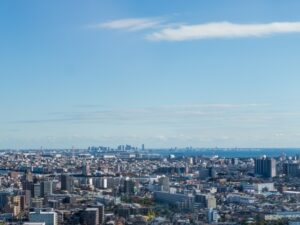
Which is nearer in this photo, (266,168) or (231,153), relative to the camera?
(266,168)

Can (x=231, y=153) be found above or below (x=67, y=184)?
above

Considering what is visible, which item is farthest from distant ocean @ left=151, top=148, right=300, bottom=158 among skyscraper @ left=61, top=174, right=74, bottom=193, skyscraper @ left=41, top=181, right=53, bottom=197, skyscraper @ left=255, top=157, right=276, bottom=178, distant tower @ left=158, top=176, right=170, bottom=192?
skyscraper @ left=41, top=181, right=53, bottom=197

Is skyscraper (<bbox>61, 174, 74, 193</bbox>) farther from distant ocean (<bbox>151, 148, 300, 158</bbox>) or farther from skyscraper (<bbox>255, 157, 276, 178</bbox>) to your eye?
distant ocean (<bbox>151, 148, 300, 158</bbox>)

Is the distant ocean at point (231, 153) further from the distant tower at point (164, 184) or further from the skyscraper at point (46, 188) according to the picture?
the skyscraper at point (46, 188)

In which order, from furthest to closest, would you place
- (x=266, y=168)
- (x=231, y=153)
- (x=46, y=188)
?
(x=231, y=153)
(x=266, y=168)
(x=46, y=188)

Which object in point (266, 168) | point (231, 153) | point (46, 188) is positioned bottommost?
point (46, 188)

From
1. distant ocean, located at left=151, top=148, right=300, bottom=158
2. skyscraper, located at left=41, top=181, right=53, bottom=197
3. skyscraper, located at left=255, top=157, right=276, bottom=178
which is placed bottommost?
skyscraper, located at left=41, top=181, right=53, bottom=197

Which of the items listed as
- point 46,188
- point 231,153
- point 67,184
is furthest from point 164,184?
point 231,153

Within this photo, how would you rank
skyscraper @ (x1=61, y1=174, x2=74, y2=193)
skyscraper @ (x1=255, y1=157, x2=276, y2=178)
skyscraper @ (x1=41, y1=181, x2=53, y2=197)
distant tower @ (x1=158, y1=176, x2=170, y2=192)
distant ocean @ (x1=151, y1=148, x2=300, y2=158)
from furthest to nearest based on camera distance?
distant ocean @ (x1=151, y1=148, x2=300, y2=158) < skyscraper @ (x1=255, y1=157, x2=276, y2=178) < skyscraper @ (x1=61, y1=174, x2=74, y2=193) < distant tower @ (x1=158, y1=176, x2=170, y2=192) < skyscraper @ (x1=41, y1=181, x2=53, y2=197)

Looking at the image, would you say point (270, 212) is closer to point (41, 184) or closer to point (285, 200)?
point (285, 200)

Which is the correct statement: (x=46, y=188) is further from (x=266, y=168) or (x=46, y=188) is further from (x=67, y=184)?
(x=266, y=168)

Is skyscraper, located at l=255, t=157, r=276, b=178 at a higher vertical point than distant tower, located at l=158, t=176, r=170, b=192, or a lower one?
higher
